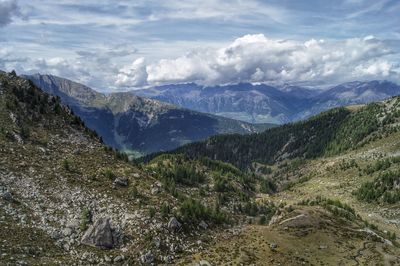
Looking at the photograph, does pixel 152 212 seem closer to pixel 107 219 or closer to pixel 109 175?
pixel 107 219

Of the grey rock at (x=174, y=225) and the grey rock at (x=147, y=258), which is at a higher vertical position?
the grey rock at (x=174, y=225)

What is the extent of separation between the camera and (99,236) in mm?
72688

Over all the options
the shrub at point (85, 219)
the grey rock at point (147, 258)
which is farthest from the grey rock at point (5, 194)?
the grey rock at point (147, 258)

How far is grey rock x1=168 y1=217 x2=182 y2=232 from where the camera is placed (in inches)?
3216

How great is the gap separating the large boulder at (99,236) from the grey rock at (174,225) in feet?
40.1

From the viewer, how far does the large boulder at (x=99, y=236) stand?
71938 millimetres

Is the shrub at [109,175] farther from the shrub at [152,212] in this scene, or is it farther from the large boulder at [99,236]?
the large boulder at [99,236]

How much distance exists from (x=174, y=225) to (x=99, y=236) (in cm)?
1577

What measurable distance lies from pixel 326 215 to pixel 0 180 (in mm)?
80281

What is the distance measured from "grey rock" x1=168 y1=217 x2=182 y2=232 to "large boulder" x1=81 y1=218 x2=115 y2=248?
1223 cm

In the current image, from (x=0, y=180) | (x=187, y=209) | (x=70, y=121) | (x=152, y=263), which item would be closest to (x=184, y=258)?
(x=152, y=263)

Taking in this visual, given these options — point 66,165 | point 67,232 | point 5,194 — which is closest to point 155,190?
point 66,165

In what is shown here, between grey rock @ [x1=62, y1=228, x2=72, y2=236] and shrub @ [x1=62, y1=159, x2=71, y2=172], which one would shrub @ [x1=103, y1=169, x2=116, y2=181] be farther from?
grey rock @ [x1=62, y1=228, x2=72, y2=236]

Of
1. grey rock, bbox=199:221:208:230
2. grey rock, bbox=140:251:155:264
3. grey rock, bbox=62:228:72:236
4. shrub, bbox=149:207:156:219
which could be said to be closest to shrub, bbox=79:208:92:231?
grey rock, bbox=62:228:72:236
